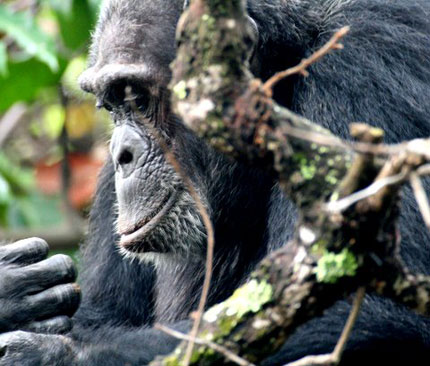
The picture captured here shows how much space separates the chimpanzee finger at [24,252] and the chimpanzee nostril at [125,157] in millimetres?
559

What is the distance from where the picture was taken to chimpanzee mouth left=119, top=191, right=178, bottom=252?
4258 millimetres

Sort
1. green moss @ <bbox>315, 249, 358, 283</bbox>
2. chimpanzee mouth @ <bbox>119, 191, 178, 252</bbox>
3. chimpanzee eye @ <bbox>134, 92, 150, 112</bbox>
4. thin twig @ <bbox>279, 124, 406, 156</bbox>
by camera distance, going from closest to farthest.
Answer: thin twig @ <bbox>279, 124, 406, 156</bbox>
green moss @ <bbox>315, 249, 358, 283</bbox>
chimpanzee mouth @ <bbox>119, 191, 178, 252</bbox>
chimpanzee eye @ <bbox>134, 92, 150, 112</bbox>

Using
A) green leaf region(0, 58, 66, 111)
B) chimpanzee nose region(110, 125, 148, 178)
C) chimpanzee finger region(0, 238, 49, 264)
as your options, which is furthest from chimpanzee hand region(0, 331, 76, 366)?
green leaf region(0, 58, 66, 111)

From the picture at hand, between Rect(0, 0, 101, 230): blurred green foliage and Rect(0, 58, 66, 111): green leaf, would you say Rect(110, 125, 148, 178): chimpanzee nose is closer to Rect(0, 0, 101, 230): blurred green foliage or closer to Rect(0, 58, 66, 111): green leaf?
Rect(0, 0, 101, 230): blurred green foliage

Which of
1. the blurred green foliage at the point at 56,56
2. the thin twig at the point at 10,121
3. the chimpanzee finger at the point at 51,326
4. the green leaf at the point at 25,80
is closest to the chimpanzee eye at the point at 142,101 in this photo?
the chimpanzee finger at the point at 51,326

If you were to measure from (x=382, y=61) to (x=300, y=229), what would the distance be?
76.8 inches

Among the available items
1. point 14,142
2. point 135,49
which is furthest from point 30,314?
point 14,142

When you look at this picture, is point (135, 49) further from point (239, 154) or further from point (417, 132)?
point (239, 154)

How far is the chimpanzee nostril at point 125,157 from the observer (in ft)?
14.0

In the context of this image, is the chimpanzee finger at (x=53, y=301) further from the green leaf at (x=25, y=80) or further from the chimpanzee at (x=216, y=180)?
the green leaf at (x=25, y=80)

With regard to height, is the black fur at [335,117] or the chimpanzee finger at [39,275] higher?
the black fur at [335,117]

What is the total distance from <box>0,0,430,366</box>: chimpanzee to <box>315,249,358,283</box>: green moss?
1.36 meters

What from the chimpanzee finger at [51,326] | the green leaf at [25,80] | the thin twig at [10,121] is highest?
the chimpanzee finger at [51,326]

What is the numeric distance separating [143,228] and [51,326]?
64 centimetres
